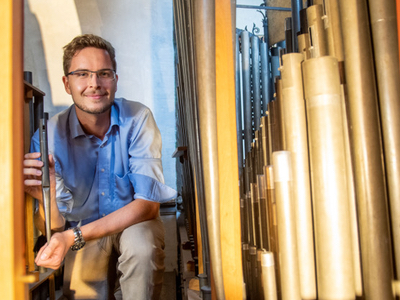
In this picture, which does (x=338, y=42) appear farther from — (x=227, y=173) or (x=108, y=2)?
(x=108, y=2)

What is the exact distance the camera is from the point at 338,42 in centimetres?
62

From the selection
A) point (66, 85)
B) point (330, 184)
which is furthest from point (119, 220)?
point (330, 184)

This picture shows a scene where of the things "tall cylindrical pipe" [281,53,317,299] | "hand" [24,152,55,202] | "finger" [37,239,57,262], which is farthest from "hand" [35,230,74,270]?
"tall cylindrical pipe" [281,53,317,299]

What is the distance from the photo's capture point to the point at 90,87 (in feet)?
5.99

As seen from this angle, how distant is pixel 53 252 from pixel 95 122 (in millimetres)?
745

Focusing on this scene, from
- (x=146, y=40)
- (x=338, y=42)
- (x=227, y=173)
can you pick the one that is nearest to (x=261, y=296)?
(x=227, y=173)

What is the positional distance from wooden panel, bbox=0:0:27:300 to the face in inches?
58.9

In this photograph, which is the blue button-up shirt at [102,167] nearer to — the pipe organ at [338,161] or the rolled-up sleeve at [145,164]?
the rolled-up sleeve at [145,164]

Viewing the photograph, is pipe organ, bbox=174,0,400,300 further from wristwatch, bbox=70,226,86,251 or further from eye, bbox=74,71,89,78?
eye, bbox=74,71,89,78

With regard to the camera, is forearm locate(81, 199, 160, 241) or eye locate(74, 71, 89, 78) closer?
forearm locate(81, 199, 160, 241)

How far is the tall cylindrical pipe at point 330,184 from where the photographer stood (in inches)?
22.2

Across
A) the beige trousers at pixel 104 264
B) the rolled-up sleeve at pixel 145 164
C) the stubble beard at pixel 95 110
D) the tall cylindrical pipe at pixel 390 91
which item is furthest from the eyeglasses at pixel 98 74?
the tall cylindrical pipe at pixel 390 91

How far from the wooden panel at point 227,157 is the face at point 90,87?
1321 millimetres

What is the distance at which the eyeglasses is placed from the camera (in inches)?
70.4
